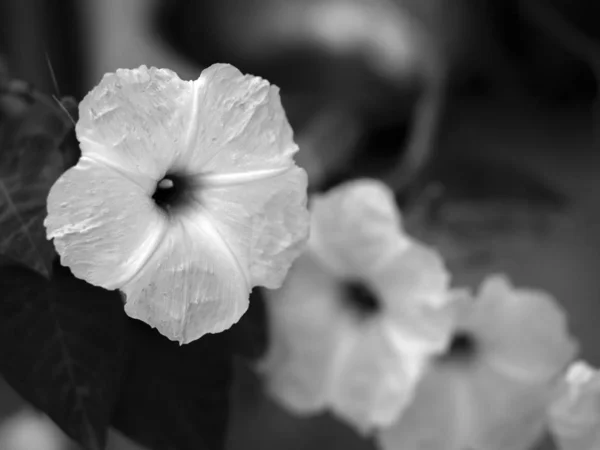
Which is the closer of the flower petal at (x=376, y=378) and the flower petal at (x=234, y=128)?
the flower petal at (x=234, y=128)

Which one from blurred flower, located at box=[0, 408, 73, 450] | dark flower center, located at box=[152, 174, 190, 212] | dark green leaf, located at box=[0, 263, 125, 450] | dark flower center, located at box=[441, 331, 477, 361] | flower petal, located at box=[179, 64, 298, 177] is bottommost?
blurred flower, located at box=[0, 408, 73, 450]

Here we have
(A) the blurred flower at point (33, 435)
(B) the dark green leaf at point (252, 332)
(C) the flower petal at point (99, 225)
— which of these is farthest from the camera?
(A) the blurred flower at point (33, 435)

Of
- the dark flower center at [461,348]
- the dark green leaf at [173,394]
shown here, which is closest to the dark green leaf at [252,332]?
the dark green leaf at [173,394]

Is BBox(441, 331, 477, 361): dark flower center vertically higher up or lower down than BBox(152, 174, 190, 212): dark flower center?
lower down

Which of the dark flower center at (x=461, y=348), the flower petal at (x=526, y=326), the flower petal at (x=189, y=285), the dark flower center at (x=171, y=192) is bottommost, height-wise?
the dark flower center at (x=461, y=348)

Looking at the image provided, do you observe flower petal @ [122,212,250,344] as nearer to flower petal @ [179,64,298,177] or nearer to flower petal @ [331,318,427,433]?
flower petal @ [179,64,298,177]

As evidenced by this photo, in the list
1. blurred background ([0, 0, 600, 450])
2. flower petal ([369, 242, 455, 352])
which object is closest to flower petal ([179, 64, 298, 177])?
flower petal ([369, 242, 455, 352])

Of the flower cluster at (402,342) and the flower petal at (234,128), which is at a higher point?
the flower petal at (234,128)

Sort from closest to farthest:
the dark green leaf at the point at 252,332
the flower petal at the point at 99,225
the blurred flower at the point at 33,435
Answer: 1. the flower petal at the point at 99,225
2. the dark green leaf at the point at 252,332
3. the blurred flower at the point at 33,435

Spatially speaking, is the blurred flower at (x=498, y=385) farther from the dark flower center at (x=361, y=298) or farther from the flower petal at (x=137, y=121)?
the flower petal at (x=137, y=121)
